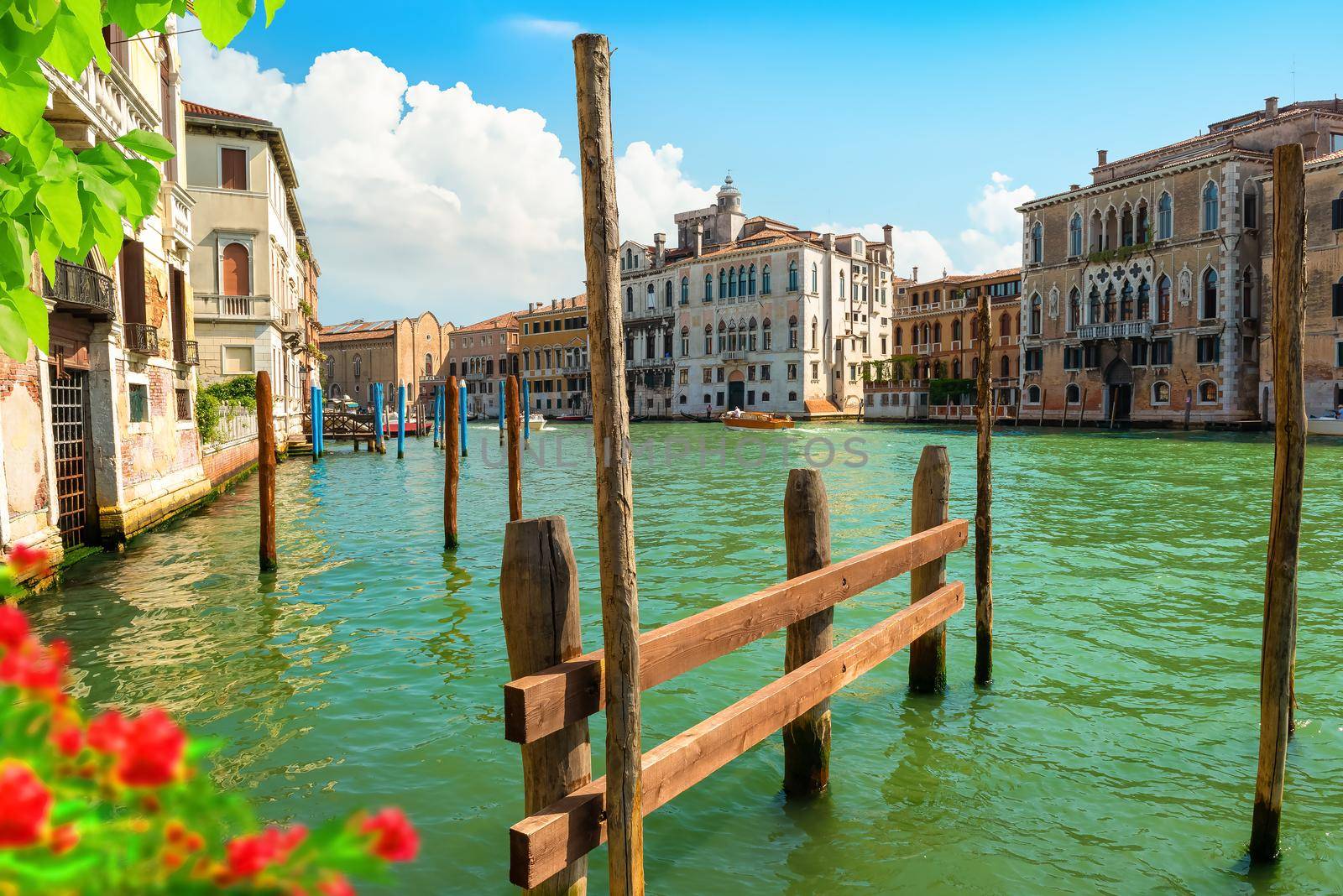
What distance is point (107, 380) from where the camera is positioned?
403 inches

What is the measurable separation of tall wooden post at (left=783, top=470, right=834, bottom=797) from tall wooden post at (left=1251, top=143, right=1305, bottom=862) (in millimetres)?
1691

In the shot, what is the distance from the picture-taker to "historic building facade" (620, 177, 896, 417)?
169ft

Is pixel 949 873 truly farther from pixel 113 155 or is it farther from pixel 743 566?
pixel 743 566

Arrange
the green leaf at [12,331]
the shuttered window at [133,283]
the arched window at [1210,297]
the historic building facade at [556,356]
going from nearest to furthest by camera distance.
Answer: the green leaf at [12,331] < the shuttered window at [133,283] < the arched window at [1210,297] < the historic building facade at [556,356]

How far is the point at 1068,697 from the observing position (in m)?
5.47

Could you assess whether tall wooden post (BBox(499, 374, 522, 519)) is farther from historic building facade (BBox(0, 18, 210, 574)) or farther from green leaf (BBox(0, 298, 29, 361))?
green leaf (BBox(0, 298, 29, 361))

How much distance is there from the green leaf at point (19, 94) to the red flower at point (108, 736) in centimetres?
166

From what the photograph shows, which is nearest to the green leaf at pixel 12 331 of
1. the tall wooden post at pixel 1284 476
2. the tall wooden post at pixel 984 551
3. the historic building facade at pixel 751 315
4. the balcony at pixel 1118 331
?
the tall wooden post at pixel 1284 476

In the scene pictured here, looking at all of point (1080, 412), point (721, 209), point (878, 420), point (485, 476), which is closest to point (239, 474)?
point (485, 476)

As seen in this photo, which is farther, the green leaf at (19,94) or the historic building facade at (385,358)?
the historic building facade at (385,358)

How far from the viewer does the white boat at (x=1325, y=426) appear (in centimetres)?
2823

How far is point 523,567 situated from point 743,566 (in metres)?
7.13

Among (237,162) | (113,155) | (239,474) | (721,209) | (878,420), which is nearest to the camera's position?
(113,155)

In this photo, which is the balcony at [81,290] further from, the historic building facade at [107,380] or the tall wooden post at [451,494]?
the tall wooden post at [451,494]
